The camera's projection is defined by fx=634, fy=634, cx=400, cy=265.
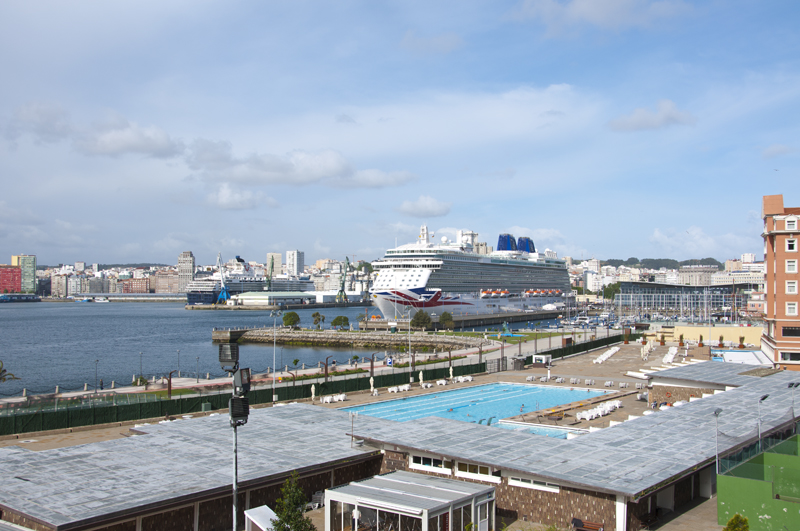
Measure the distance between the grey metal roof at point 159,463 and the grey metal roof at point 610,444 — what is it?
1.59 meters

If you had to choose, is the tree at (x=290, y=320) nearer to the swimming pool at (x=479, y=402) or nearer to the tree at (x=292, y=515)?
the swimming pool at (x=479, y=402)

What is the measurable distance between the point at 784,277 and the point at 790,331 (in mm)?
2613

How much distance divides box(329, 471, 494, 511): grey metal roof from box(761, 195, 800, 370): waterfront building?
24.8m

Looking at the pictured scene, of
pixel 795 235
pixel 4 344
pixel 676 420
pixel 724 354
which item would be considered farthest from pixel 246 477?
pixel 4 344

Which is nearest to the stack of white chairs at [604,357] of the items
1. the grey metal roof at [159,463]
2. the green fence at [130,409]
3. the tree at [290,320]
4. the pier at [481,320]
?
the green fence at [130,409]

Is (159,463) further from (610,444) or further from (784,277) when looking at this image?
(784,277)

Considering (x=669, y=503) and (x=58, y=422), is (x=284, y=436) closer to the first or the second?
(x=669, y=503)

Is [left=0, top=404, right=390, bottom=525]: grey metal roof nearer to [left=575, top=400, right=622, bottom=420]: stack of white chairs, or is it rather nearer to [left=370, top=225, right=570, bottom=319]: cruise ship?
[left=575, top=400, right=622, bottom=420]: stack of white chairs

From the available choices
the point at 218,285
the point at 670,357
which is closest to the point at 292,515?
the point at 670,357

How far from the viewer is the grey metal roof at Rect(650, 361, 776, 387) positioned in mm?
22094

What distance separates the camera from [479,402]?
92.7ft

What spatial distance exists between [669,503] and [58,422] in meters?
18.5

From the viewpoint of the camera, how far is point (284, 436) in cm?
1545

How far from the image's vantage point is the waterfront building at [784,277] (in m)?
29.7
